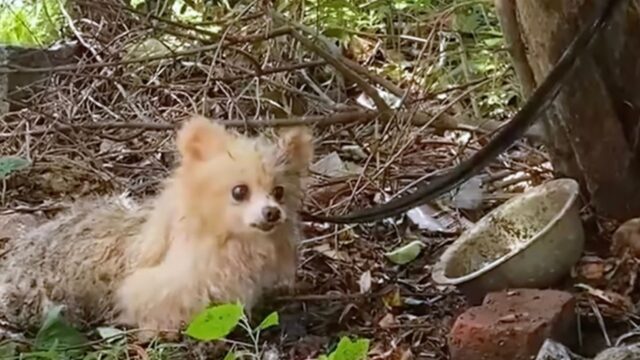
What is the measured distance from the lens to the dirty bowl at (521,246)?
197 centimetres

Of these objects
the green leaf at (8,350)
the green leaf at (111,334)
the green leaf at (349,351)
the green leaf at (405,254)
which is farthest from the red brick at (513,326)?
the green leaf at (8,350)

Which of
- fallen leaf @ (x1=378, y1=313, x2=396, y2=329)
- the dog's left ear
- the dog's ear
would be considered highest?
the dog's ear

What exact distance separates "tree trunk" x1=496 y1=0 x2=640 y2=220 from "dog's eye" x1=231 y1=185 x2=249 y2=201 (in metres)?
0.70

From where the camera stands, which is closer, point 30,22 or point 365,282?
point 365,282

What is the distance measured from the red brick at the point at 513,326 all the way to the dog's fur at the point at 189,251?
1.13ft

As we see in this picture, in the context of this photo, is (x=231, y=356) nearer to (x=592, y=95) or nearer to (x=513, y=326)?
(x=513, y=326)

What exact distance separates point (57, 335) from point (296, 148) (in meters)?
0.51

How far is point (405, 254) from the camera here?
2.30 metres

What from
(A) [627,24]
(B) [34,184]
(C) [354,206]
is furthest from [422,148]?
(B) [34,184]

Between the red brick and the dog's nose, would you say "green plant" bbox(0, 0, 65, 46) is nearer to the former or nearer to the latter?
the dog's nose

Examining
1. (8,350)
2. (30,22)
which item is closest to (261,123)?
(8,350)

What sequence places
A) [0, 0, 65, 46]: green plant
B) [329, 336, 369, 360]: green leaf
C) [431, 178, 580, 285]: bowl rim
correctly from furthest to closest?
1. [0, 0, 65, 46]: green plant
2. [431, 178, 580, 285]: bowl rim
3. [329, 336, 369, 360]: green leaf

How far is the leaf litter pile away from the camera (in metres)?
2.05

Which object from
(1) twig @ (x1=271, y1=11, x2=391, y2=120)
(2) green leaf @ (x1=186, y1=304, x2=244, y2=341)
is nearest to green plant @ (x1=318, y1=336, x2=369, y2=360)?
(2) green leaf @ (x1=186, y1=304, x2=244, y2=341)
